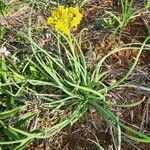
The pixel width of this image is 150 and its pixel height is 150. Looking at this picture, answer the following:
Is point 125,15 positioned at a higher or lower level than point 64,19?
lower

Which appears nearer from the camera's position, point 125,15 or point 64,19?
point 64,19

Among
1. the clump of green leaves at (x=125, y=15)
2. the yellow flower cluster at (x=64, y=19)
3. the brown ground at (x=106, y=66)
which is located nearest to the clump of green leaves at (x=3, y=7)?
the brown ground at (x=106, y=66)

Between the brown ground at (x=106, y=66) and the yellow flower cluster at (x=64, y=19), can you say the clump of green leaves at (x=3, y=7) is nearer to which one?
the brown ground at (x=106, y=66)

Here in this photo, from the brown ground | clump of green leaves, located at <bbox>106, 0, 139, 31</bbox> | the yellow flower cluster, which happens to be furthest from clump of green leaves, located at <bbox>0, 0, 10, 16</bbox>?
the yellow flower cluster

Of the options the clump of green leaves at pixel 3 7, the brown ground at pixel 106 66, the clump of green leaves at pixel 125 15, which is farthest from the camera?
the clump of green leaves at pixel 3 7

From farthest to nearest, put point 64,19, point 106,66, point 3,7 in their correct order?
point 3,7, point 106,66, point 64,19

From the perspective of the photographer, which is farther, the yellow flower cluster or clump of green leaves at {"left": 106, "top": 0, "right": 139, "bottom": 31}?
clump of green leaves at {"left": 106, "top": 0, "right": 139, "bottom": 31}

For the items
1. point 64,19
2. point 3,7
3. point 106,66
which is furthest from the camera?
point 3,7

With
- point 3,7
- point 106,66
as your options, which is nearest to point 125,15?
point 106,66

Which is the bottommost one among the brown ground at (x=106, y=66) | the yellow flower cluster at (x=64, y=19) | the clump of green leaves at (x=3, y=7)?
the brown ground at (x=106, y=66)

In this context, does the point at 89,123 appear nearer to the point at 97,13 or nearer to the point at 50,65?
the point at 50,65

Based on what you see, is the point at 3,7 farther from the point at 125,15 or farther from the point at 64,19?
the point at 64,19

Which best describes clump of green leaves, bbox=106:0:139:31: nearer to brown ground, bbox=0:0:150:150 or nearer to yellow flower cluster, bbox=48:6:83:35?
brown ground, bbox=0:0:150:150
